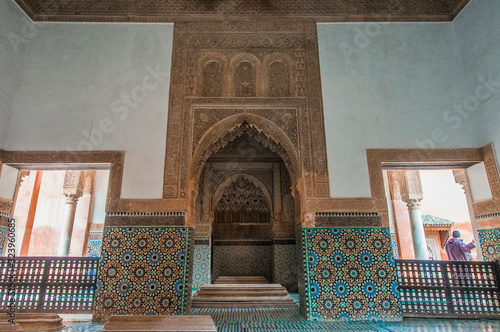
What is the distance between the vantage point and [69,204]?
21.9 ft

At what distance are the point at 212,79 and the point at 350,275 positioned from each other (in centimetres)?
282

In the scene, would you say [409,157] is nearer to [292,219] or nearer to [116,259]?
[292,219]

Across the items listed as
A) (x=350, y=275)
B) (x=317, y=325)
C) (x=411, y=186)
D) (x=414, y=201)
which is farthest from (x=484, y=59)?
(x=317, y=325)

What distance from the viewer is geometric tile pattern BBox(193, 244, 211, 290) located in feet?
19.0

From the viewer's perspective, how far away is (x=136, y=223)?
3545 mm

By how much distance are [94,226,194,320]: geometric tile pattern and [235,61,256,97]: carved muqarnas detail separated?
1.80m

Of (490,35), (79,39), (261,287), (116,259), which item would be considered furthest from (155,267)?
(490,35)

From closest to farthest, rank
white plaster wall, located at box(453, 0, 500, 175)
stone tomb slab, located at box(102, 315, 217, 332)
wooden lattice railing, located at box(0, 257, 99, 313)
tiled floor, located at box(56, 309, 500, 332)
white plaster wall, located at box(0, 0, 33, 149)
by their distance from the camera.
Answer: stone tomb slab, located at box(102, 315, 217, 332) → tiled floor, located at box(56, 309, 500, 332) → wooden lattice railing, located at box(0, 257, 99, 313) → white plaster wall, located at box(453, 0, 500, 175) → white plaster wall, located at box(0, 0, 33, 149)

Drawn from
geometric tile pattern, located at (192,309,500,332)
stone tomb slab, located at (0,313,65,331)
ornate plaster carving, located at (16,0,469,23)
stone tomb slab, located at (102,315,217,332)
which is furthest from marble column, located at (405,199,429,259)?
stone tomb slab, located at (0,313,65,331)

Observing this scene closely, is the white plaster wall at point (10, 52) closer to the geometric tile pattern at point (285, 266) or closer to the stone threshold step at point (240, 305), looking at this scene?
the stone threshold step at point (240, 305)

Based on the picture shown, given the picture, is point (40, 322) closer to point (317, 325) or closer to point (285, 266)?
point (317, 325)

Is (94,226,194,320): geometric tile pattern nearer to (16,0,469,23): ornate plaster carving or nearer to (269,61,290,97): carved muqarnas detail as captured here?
(269,61,290,97): carved muqarnas detail

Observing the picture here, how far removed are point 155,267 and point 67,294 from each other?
1.03m

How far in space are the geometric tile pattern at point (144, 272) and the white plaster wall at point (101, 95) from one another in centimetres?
47
